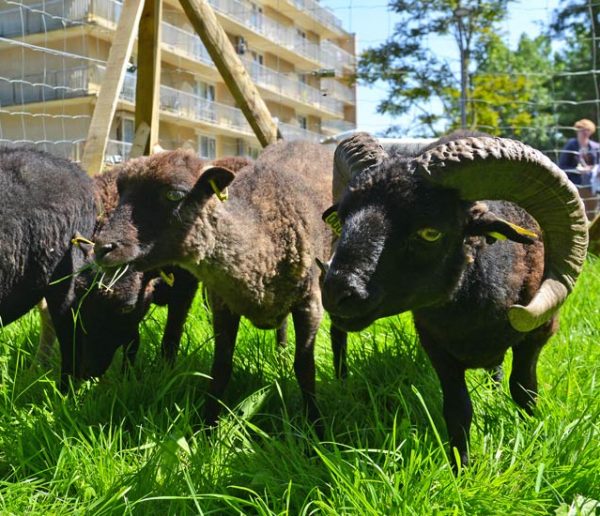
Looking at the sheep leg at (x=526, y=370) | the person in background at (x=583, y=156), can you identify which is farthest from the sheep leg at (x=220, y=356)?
the person in background at (x=583, y=156)

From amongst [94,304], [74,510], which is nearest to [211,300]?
[94,304]

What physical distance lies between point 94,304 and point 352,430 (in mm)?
1833

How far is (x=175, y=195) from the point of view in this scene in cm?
355

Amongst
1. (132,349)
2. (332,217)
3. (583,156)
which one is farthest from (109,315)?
(583,156)

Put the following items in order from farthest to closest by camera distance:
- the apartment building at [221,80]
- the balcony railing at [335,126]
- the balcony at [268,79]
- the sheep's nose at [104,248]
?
the balcony railing at [335,126], the balcony at [268,79], the apartment building at [221,80], the sheep's nose at [104,248]

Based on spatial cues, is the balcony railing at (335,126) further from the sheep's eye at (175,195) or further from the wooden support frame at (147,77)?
the sheep's eye at (175,195)

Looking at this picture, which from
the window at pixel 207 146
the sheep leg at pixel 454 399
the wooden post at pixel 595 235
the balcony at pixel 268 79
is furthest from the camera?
the window at pixel 207 146

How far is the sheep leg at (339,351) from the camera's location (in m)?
4.18

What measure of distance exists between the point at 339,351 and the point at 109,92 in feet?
8.73

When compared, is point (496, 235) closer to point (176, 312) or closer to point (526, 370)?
point (526, 370)

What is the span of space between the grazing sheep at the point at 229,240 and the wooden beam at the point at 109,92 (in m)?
1.55

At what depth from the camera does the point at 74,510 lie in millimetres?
2668

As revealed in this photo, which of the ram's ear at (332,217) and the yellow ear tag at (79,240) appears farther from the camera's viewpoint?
the yellow ear tag at (79,240)

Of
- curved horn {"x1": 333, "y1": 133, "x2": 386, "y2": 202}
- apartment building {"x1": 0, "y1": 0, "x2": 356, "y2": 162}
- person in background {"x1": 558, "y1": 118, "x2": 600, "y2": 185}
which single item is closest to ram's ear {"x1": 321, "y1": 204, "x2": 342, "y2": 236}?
curved horn {"x1": 333, "y1": 133, "x2": 386, "y2": 202}
